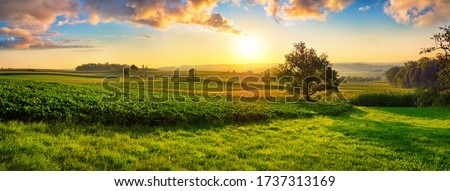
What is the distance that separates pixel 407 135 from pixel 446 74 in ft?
11.8

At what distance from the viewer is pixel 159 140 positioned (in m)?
13.3

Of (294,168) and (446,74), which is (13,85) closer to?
(294,168)

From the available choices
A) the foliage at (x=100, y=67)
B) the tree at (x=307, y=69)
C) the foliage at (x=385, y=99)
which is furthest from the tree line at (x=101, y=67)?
the foliage at (x=385, y=99)

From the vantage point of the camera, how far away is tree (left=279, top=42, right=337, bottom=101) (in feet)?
138

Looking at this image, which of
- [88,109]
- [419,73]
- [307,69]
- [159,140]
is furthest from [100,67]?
[307,69]

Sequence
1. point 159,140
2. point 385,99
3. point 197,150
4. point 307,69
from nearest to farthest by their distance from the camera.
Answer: point 197,150 → point 159,140 → point 307,69 → point 385,99

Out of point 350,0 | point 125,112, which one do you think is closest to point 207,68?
point 125,112

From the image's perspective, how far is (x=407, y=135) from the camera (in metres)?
16.9

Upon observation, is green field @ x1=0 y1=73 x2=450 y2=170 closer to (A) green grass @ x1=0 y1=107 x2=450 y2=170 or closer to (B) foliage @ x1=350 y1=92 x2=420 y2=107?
(A) green grass @ x1=0 y1=107 x2=450 y2=170

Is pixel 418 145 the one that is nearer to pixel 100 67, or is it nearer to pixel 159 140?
pixel 159 140

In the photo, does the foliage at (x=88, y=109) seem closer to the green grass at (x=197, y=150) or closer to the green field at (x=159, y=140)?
the green field at (x=159, y=140)

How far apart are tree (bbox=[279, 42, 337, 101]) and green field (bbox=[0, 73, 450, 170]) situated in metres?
21.3

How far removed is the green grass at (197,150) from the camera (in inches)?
377

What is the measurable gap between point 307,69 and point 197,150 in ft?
107
